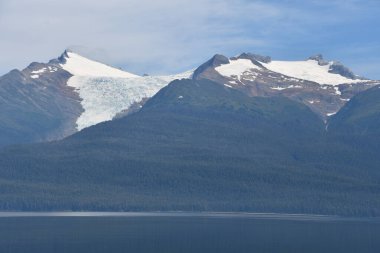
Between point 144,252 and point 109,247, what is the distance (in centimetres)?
954

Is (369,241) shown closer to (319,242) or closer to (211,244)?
(319,242)

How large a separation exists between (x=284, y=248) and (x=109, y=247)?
27.3m

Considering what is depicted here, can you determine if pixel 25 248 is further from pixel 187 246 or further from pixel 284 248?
pixel 284 248

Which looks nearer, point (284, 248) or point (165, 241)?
point (284, 248)

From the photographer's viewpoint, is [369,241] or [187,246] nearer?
[187,246]

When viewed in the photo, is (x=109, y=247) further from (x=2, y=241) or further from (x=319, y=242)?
(x=319, y=242)

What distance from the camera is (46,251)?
172 meters

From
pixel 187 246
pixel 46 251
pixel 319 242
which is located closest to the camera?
pixel 46 251

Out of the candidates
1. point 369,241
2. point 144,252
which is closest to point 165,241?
point 144,252

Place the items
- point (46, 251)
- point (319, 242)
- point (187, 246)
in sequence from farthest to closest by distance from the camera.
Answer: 1. point (319, 242)
2. point (187, 246)
3. point (46, 251)

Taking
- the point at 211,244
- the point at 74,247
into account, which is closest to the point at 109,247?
the point at 74,247

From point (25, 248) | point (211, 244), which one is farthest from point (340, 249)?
point (25, 248)

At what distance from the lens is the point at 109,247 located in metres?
181

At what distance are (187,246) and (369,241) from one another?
34.9 metres
